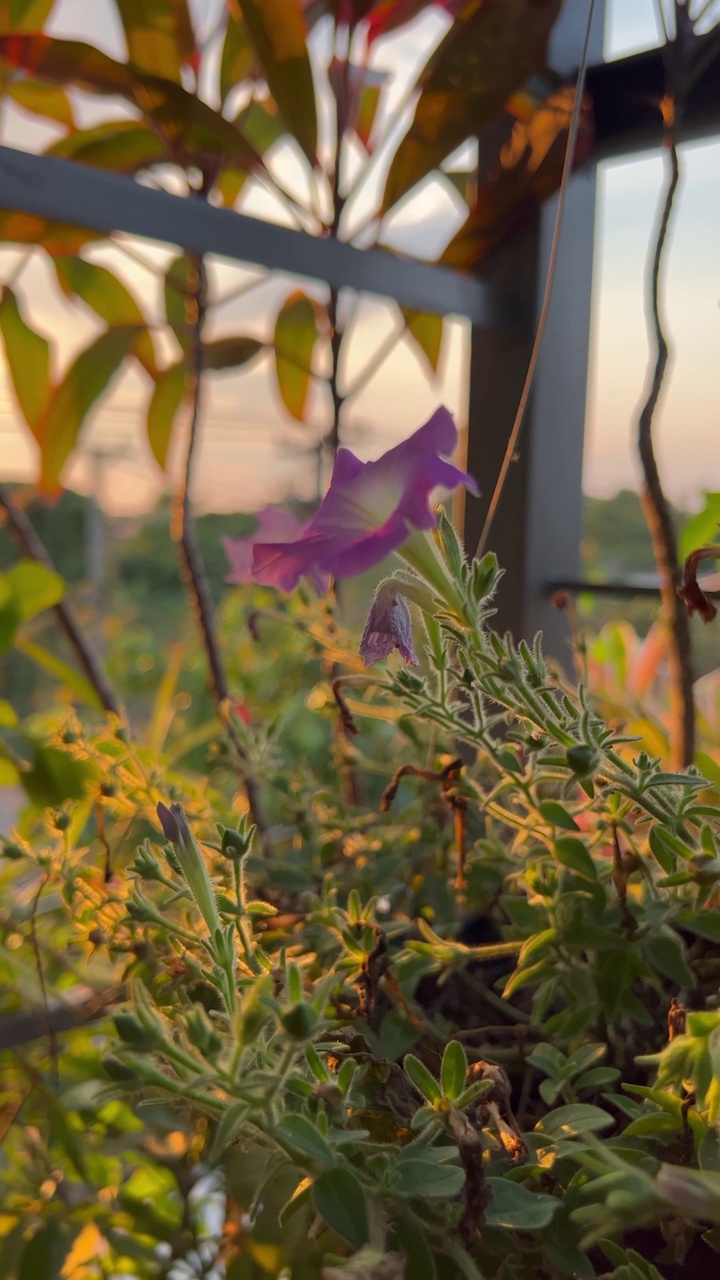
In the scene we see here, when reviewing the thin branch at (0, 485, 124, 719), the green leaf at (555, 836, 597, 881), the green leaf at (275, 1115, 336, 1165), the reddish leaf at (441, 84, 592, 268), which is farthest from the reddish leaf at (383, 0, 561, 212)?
the green leaf at (275, 1115, 336, 1165)

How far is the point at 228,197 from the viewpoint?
2.61 ft

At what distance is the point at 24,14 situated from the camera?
0.63 meters

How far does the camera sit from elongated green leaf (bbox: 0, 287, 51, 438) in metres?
0.69

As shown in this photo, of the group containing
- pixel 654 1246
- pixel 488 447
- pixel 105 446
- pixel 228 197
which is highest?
→ pixel 228 197

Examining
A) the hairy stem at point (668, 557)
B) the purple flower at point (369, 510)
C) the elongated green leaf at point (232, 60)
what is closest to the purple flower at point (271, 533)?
the purple flower at point (369, 510)

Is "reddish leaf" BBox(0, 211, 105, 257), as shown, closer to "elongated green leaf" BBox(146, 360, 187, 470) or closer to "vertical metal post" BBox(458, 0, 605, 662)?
"elongated green leaf" BBox(146, 360, 187, 470)

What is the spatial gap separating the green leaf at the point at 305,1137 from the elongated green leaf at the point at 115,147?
2.07 feet

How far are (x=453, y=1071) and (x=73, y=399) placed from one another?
0.60m

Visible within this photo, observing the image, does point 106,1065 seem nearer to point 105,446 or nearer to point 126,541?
point 105,446

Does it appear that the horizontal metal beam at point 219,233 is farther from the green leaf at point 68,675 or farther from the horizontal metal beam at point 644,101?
the green leaf at point 68,675

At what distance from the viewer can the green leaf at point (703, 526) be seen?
0.36 m

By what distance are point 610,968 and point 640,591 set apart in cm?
34

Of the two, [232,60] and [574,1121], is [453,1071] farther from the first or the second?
[232,60]

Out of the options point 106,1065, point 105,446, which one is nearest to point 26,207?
point 106,1065
